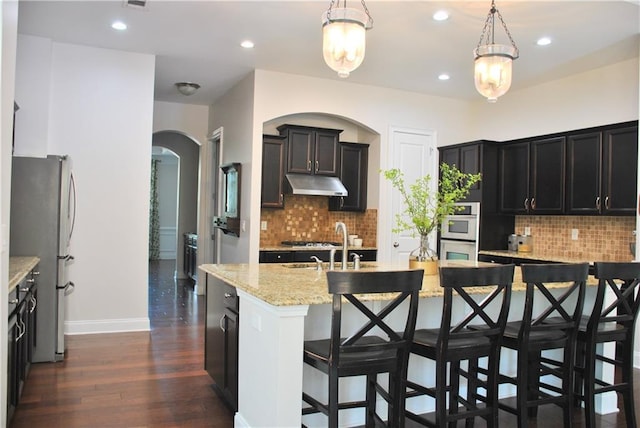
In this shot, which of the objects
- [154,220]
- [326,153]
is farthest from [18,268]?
[154,220]

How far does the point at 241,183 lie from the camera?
636cm

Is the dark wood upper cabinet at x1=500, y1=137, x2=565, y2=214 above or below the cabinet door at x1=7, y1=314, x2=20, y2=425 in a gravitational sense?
above

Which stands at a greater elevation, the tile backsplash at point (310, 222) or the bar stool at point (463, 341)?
the tile backsplash at point (310, 222)

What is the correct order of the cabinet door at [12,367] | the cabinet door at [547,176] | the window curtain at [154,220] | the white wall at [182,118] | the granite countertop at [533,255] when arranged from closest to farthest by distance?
the cabinet door at [12,367]
the granite countertop at [533,255]
the cabinet door at [547,176]
the white wall at [182,118]
the window curtain at [154,220]

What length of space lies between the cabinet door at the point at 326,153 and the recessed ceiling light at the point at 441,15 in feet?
8.33

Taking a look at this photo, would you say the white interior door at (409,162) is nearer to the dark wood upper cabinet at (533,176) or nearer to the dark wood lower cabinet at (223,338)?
the dark wood upper cabinet at (533,176)

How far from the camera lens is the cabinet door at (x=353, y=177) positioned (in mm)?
6930

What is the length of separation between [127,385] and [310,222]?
3751 mm

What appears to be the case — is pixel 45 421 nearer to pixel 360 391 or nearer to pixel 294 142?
pixel 360 391

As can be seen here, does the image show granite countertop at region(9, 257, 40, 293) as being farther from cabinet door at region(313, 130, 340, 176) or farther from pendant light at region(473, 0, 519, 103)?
cabinet door at region(313, 130, 340, 176)

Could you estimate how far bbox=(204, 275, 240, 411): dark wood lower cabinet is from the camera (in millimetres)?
3172

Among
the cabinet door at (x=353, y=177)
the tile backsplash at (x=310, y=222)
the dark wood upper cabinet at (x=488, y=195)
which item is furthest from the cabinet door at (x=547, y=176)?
the cabinet door at (x=353, y=177)

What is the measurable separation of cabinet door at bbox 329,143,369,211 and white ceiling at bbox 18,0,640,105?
1040mm

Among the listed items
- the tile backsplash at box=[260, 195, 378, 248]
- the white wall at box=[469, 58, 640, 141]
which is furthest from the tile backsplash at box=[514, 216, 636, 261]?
the tile backsplash at box=[260, 195, 378, 248]
